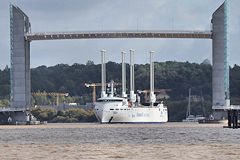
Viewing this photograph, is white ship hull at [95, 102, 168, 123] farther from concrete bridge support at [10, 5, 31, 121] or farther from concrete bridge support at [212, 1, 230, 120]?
concrete bridge support at [212, 1, 230, 120]

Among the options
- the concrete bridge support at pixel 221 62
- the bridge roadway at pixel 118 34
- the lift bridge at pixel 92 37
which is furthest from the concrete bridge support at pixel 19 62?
the concrete bridge support at pixel 221 62

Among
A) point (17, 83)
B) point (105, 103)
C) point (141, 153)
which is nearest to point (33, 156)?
point (141, 153)

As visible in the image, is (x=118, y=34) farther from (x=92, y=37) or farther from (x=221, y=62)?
(x=221, y=62)

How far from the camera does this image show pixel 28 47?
152m

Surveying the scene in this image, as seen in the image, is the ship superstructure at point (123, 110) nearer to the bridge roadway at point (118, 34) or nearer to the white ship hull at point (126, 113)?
the white ship hull at point (126, 113)

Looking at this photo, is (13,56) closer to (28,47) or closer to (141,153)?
(28,47)

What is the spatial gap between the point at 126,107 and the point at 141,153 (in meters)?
122

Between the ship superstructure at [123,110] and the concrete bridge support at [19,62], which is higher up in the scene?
the concrete bridge support at [19,62]

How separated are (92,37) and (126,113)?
75.8ft

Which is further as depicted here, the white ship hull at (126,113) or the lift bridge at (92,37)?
the white ship hull at (126,113)

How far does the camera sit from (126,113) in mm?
167875

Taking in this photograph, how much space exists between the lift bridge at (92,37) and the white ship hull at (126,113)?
1942 cm

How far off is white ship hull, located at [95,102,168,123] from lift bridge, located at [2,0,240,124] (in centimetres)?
1942

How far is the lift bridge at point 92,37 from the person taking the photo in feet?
474
